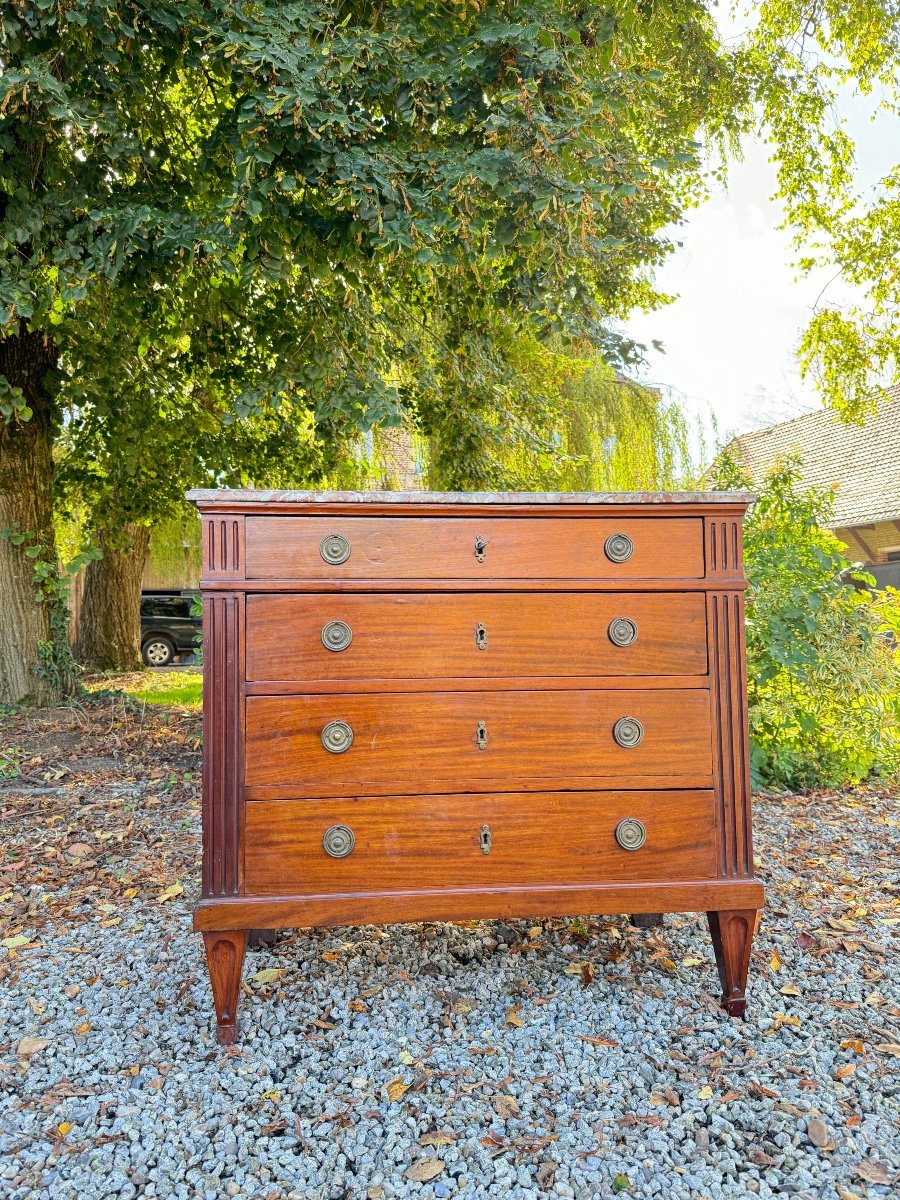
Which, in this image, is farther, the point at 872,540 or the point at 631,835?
the point at 872,540

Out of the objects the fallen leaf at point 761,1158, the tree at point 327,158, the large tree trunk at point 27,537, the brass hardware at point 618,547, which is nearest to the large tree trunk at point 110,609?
the large tree trunk at point 27,537

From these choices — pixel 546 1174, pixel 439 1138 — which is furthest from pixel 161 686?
pixel 546 1174

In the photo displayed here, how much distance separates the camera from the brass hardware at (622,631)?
2.25 metres

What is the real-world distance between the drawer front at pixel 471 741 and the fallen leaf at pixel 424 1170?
2.64 ft

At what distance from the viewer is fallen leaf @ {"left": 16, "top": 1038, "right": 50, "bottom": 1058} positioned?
83.7 inches

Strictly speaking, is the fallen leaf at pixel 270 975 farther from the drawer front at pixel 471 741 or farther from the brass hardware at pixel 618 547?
the brass hardware at pixel 618 547

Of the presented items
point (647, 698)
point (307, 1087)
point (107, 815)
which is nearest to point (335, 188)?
point (647, 698)

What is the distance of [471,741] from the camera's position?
7.23 feet

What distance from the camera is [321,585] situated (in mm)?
2170

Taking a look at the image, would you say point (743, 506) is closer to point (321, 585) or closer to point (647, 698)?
point (647, 698)

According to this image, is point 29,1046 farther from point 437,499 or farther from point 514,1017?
point 437,499

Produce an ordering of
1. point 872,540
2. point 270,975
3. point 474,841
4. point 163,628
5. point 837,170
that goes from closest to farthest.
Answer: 1. point 474,841
2. point 270,975
3. point 837,170
4. point 163,628
5. point 872,540

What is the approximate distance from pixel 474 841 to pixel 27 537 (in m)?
4.84

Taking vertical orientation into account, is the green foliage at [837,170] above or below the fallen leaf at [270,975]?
above
